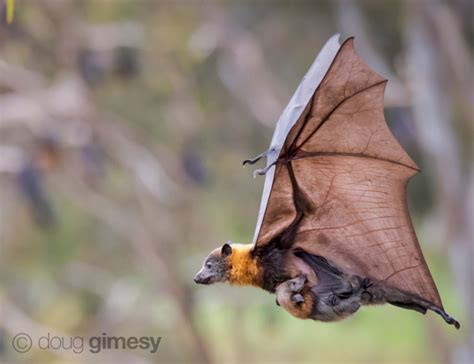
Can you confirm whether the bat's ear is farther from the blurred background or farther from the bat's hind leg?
the blurred background

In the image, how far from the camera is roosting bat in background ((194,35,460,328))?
1902mm

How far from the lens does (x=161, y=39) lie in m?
8.27

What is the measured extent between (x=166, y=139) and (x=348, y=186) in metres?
8.53

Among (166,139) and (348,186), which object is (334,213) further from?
(166,139)

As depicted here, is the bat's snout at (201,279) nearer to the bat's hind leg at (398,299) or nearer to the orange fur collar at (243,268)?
the orange fur collar at (243,268)

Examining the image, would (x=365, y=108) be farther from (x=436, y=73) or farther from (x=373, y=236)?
(x=436, y=73)

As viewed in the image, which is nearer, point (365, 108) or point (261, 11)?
point (365, 108)

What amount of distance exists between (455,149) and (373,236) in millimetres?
4639

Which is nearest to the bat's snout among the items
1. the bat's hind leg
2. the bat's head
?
the bat's head

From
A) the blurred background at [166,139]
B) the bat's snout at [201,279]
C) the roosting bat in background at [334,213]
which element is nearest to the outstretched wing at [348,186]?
the roosting bat in background at [334,213]

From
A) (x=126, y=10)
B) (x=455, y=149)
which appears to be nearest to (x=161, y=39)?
(x=126, y=10)

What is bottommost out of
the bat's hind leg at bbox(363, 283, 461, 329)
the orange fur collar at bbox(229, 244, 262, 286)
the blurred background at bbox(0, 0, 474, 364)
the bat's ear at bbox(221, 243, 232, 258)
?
the bat's hind leg at bbox(363, 283, 461, 329)

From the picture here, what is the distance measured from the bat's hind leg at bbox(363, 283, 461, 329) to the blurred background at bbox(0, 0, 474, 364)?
82.9 inches

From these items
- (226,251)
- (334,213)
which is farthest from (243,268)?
(334,213)
